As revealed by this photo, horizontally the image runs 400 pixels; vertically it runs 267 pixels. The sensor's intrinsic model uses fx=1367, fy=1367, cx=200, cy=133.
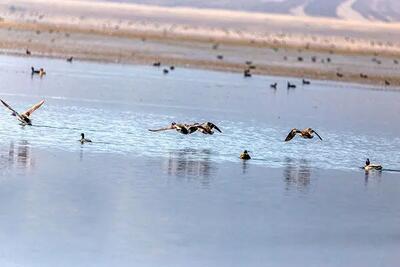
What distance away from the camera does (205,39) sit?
8025cm

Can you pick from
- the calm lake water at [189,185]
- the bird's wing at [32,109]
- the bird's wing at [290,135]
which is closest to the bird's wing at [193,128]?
A: the calm lake water at [189,185]

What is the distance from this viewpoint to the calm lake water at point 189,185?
16.3 metres

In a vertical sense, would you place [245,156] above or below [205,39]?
below

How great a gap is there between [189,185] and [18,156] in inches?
131

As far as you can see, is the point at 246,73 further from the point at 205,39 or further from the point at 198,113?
the point at 205,39

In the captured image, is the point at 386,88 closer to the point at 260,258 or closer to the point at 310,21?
the point at 260,258

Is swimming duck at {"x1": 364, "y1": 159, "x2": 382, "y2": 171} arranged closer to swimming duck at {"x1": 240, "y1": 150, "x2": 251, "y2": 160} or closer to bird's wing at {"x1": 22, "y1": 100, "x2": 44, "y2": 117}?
swimming duck at {"x1": 240, "y1": 150, "x2": 251, "y2": 160}

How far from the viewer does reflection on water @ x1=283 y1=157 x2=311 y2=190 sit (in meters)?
22.3

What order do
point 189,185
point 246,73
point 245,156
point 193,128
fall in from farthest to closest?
point 246,73 < point 193,128 < point 245,156 < point 189,185

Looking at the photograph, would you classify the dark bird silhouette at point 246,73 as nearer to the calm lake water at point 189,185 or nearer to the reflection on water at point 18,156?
the calm lake water at point 189,185

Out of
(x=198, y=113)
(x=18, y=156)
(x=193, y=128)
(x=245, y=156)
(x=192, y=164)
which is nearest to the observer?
(x=18, y=156)

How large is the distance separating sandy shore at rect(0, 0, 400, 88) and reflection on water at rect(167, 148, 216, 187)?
90.4 feet

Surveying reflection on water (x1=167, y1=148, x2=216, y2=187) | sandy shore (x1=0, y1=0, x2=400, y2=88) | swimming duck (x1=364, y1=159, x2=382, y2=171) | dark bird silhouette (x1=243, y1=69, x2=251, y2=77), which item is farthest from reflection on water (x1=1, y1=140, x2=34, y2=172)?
sandy shore (x1=0, y1=0, x2=400, y2=88)

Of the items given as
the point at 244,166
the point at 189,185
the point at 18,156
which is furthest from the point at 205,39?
the point at 189,185
